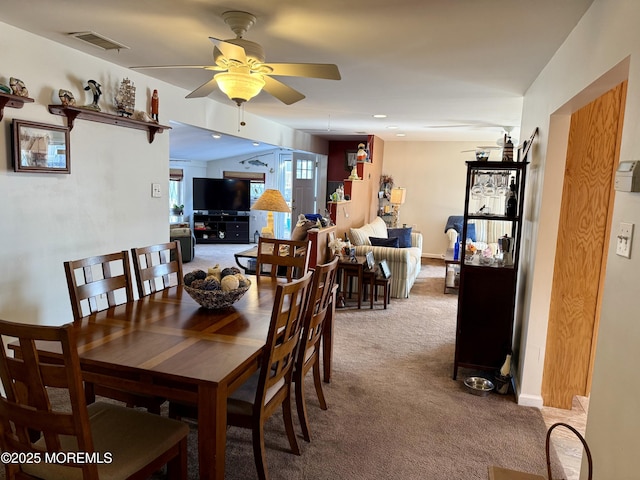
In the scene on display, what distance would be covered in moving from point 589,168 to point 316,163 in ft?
20.9

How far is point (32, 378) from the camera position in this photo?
1.26m

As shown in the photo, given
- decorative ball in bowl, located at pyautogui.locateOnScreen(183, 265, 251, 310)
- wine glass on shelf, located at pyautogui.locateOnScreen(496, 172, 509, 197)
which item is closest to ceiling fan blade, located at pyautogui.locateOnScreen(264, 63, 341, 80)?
decorative ball in bowl, located at pyautogui.locateOnScreen(183, 265, 251, 310)

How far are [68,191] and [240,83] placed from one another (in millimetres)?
1608

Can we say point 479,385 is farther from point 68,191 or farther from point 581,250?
point 68,191

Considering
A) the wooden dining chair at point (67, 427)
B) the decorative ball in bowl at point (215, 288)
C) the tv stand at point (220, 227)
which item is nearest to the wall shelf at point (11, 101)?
the decorative ball in bowl at point (215, 288)

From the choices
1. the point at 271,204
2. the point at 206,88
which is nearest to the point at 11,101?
the point at 206,88

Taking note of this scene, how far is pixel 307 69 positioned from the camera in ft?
7.34

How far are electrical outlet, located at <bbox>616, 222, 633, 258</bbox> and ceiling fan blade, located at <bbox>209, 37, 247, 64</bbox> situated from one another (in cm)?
171

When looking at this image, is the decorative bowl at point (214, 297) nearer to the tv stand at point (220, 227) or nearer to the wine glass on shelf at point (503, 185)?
the wine glass on shelf at point (503, 185)

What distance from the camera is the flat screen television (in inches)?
380

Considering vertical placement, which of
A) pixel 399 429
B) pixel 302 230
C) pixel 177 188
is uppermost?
pixel 177 188

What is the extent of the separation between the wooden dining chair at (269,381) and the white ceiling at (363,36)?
4.47ft

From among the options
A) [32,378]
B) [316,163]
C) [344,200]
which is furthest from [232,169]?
[32,378]

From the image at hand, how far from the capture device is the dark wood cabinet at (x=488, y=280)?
10.1ft
